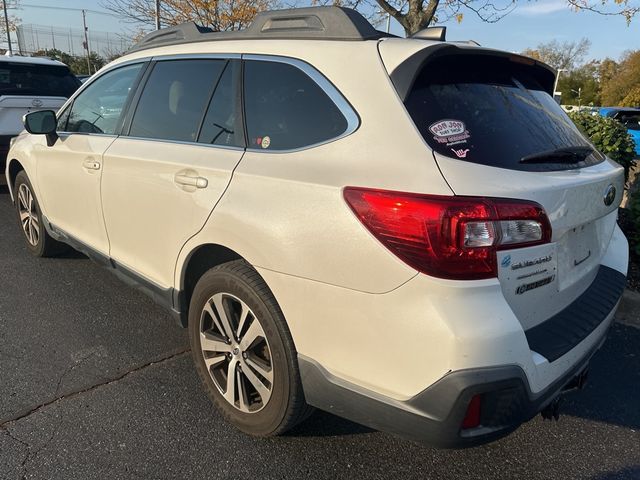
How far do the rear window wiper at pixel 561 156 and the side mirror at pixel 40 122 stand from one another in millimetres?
3502

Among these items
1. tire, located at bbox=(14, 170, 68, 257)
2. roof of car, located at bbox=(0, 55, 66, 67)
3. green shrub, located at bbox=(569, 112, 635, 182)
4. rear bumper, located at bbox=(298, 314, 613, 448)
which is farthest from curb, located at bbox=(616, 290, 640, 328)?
roof of car, located at bbox=(0, 55, 66, 67)

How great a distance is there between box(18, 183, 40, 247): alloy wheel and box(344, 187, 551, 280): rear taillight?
4.05m

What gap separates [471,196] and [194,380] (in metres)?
2.01

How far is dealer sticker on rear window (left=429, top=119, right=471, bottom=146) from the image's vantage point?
6.08 ft

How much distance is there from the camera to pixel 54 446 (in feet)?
7.83

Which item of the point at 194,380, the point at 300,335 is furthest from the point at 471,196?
the point at 194,380

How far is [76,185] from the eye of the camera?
12.0ft

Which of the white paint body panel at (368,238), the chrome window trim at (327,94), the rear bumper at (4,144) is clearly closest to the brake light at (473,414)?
the white paint body panel at (368,238)

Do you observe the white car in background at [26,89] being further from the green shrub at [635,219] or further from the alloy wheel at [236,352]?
the green shrub at [635,219]

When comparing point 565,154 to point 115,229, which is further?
point 115,229

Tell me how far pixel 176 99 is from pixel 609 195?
7.65ft

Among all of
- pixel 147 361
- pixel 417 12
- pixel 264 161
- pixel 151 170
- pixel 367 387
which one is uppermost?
pixel 417 12

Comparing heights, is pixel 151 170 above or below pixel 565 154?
below

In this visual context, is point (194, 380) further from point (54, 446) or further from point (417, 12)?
point (417, 12)
